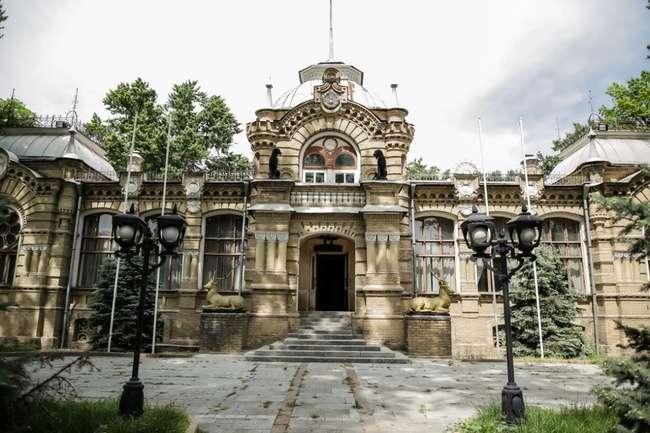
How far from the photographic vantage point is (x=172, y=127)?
2852 cm

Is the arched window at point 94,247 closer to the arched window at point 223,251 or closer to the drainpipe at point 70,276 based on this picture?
the drainpipe at point 70,276

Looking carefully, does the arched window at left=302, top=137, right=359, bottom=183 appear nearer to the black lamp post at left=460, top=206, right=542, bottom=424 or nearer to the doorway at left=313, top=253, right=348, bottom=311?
the doorway at left=313, top=253, right=348, bottom=311

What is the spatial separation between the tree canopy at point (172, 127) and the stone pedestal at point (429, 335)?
59.0 ft

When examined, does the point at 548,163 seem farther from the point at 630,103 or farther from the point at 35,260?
the point at 35,260

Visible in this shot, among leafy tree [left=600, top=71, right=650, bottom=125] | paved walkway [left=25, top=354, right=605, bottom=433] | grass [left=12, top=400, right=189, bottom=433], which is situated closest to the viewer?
grass [left=12, top=400, right=189, bottom=433]

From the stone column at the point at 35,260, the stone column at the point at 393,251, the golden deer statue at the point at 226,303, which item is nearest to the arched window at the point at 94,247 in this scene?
the stone column at the point at 35,260

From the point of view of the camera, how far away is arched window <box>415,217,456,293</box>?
17609mm

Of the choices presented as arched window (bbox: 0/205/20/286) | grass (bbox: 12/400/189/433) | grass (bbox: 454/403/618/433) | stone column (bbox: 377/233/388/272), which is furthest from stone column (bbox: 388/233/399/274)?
arched window (bbox: 0/205/20/286)

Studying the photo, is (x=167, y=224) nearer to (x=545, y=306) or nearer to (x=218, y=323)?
(x=218, y=323)

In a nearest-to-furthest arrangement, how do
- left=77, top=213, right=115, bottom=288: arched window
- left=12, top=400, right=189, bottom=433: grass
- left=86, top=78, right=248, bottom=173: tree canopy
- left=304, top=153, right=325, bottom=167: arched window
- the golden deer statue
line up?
left=12, top=400, right=189, bottom=433: grass → the golden deer statue → left=304, top=153, right=325, bottom=167: arched window → left=77, top=213, right=115, bottom=288: arched window → left=86, top=78, right=248, bottom=173: tree canopy

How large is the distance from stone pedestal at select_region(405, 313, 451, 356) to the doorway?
427 cm

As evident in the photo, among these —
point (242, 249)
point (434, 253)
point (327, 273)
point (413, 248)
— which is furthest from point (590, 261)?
point (242, 249)

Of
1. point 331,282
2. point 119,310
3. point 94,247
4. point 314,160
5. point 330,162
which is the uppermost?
point 314,160

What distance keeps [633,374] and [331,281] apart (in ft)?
44.4
